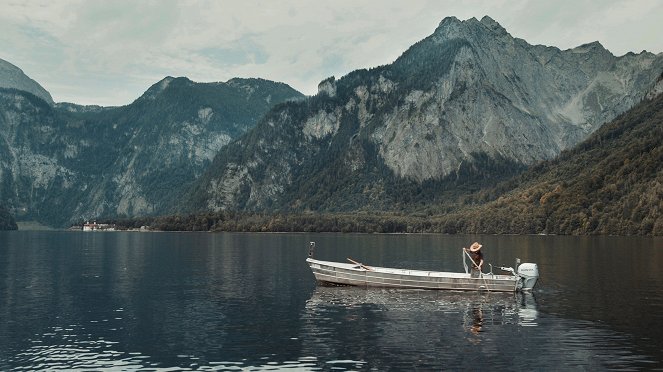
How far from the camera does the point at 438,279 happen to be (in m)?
98.7

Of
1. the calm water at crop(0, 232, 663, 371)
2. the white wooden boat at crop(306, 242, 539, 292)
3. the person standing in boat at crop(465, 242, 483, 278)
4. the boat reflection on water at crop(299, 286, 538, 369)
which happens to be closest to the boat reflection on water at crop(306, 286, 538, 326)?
the boat reflection on water at crop(299, 286, 538, 369)

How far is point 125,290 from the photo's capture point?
104m

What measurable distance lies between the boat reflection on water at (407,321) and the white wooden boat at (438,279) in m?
1.33

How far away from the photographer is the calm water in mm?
54562

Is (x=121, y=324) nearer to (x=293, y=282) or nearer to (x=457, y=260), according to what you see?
(x=293, y=282)

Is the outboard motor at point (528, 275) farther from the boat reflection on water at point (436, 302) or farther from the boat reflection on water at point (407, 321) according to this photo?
the boat reflection on water at point (407, 321)

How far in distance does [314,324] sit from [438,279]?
32.7 metres

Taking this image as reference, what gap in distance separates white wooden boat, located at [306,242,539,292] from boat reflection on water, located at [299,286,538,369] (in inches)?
52.3

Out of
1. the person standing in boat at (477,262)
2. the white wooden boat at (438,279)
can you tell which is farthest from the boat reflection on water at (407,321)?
the person standing in boat at (477,262)

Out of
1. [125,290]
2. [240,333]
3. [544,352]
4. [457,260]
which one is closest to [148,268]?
[125,290]

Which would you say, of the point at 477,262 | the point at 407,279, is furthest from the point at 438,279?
the point at 477,262

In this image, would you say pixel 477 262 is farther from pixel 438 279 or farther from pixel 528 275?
pixel 528 275

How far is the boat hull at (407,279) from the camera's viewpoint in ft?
322

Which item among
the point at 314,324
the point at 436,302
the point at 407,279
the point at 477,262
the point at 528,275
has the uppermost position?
the point at 477,262
